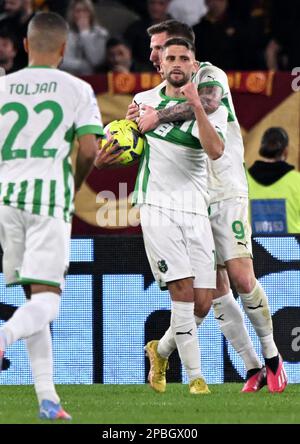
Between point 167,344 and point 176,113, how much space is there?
149 cm

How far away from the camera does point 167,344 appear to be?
27.0ft

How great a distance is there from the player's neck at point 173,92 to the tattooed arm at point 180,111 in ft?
0.45

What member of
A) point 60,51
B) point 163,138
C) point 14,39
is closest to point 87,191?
point 14,39

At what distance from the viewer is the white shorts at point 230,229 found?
8148 mm

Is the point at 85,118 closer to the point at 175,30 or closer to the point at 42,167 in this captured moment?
the point at 42,167

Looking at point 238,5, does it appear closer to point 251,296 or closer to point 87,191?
point 87,191

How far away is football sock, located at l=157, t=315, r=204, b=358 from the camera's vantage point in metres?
8.19

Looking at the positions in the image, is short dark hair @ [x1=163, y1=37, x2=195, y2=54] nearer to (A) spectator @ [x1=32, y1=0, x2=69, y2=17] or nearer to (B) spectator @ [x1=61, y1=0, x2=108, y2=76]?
(B) spectator @ [x1=61, y1=0, x2=108, y2=76]

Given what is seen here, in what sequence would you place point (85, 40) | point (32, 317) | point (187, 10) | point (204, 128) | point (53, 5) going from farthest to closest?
1. point (187, 10)
2. point (53, 5)
3. point (85, 40)
4. point (204, 128)
5. point (32, 317)

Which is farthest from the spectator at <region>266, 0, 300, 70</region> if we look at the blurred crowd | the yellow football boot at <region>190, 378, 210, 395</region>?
the yellow football boot at <region>190, 378, 210, 395</region>

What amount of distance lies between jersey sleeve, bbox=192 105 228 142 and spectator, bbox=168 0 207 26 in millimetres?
6743

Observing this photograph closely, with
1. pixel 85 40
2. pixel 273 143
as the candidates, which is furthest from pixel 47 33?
pixel 85 40

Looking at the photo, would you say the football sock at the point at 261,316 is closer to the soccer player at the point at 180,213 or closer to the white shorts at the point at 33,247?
→ the soccer player at the point at 180,213

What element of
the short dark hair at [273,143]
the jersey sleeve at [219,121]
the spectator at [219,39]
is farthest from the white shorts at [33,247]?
the spectator at [219,39]
